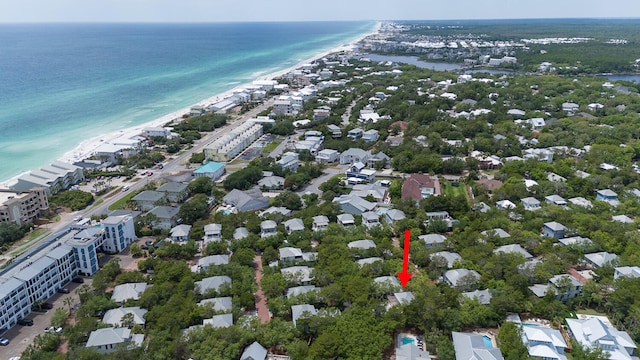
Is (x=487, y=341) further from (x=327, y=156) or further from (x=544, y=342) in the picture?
(x=327, y=156)

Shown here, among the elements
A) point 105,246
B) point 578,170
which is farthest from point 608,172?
point 105,246

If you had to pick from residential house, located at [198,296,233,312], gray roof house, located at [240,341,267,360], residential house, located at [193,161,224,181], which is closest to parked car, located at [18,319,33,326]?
residential house, located at [198,296,233,312]

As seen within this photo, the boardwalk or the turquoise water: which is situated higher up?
the turquoise water

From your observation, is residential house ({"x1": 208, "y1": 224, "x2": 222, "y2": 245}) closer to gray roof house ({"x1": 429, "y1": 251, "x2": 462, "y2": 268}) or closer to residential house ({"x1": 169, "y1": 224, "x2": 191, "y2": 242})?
residential house ({"x1": 169, "y1": 224, "x2": 191, "y2": 242})

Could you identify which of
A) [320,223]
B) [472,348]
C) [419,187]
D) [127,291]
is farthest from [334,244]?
[419,187]

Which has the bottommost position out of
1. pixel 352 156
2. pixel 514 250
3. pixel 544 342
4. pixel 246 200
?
pixel 246 200

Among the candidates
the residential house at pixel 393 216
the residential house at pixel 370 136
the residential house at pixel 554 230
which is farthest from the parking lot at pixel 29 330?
the residential house at pixel 370 136

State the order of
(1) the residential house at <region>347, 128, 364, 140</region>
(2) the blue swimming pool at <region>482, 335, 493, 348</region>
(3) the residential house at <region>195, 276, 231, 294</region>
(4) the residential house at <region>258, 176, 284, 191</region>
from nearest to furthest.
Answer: (2) the blue swimming pool at <region>482, 335, 493, 348</region> < (3) the residential house at <region>195, 276, 231, 294</region> < (4) the residential house at <region>258, 176, 284, 191</region> < (1) the residential house at <region>347, 128, 364, 140</region>
